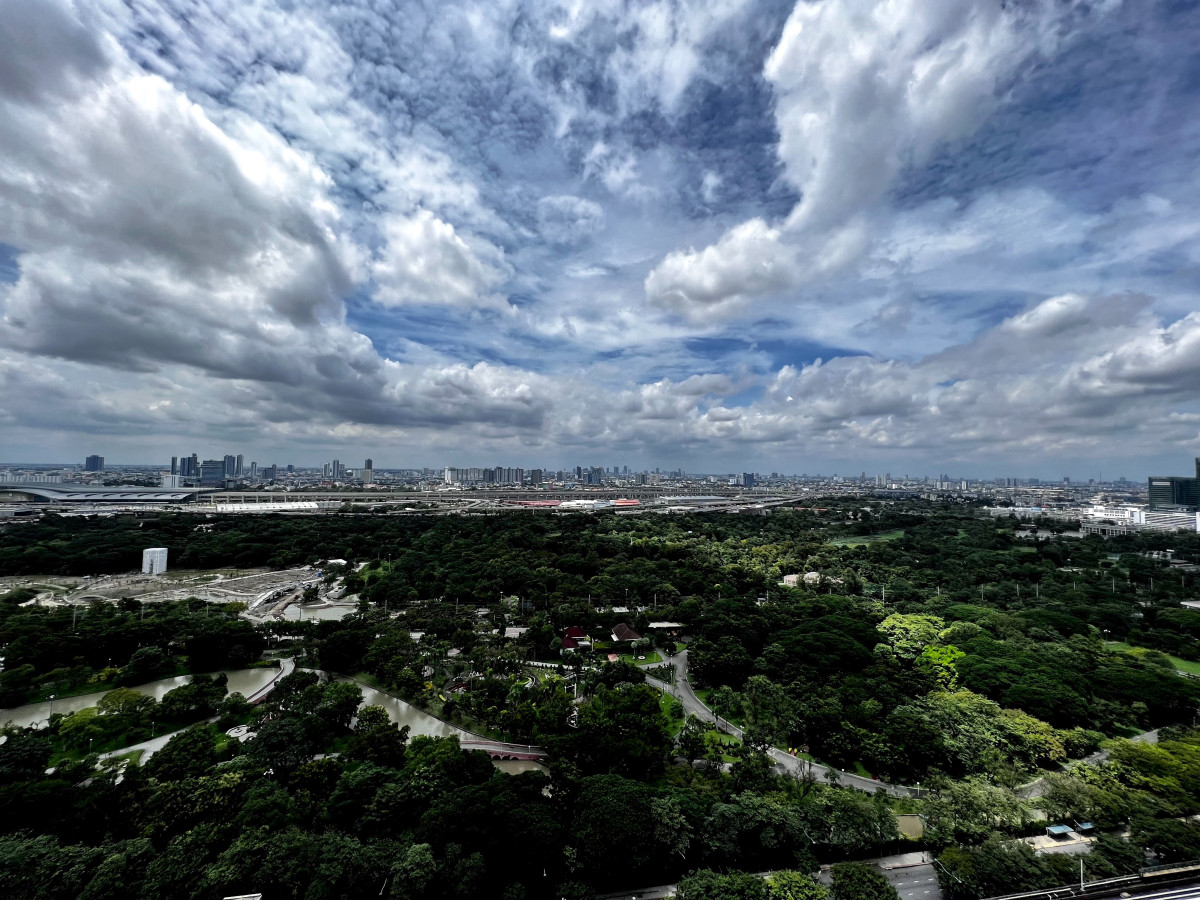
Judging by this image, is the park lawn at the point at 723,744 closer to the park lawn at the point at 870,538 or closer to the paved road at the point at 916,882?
the paved road at the point at 916,882

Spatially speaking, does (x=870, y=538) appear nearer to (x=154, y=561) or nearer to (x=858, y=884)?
(x=858, y=884)

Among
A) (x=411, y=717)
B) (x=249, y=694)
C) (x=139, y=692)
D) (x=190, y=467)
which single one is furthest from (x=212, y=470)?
(x=411, y=717)

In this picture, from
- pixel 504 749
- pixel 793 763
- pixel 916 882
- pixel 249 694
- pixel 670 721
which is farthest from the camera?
pixel 249 694

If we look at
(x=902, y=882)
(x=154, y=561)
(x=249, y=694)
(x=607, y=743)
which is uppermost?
(x=154, y=561)

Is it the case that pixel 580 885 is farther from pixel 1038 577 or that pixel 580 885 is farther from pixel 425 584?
pixel 1038 577

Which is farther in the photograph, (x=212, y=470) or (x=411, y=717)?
(x=212, y=470)

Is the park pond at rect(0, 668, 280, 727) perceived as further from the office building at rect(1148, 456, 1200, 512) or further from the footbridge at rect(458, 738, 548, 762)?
the office building at rect(1148, 456, 1200, 512)
